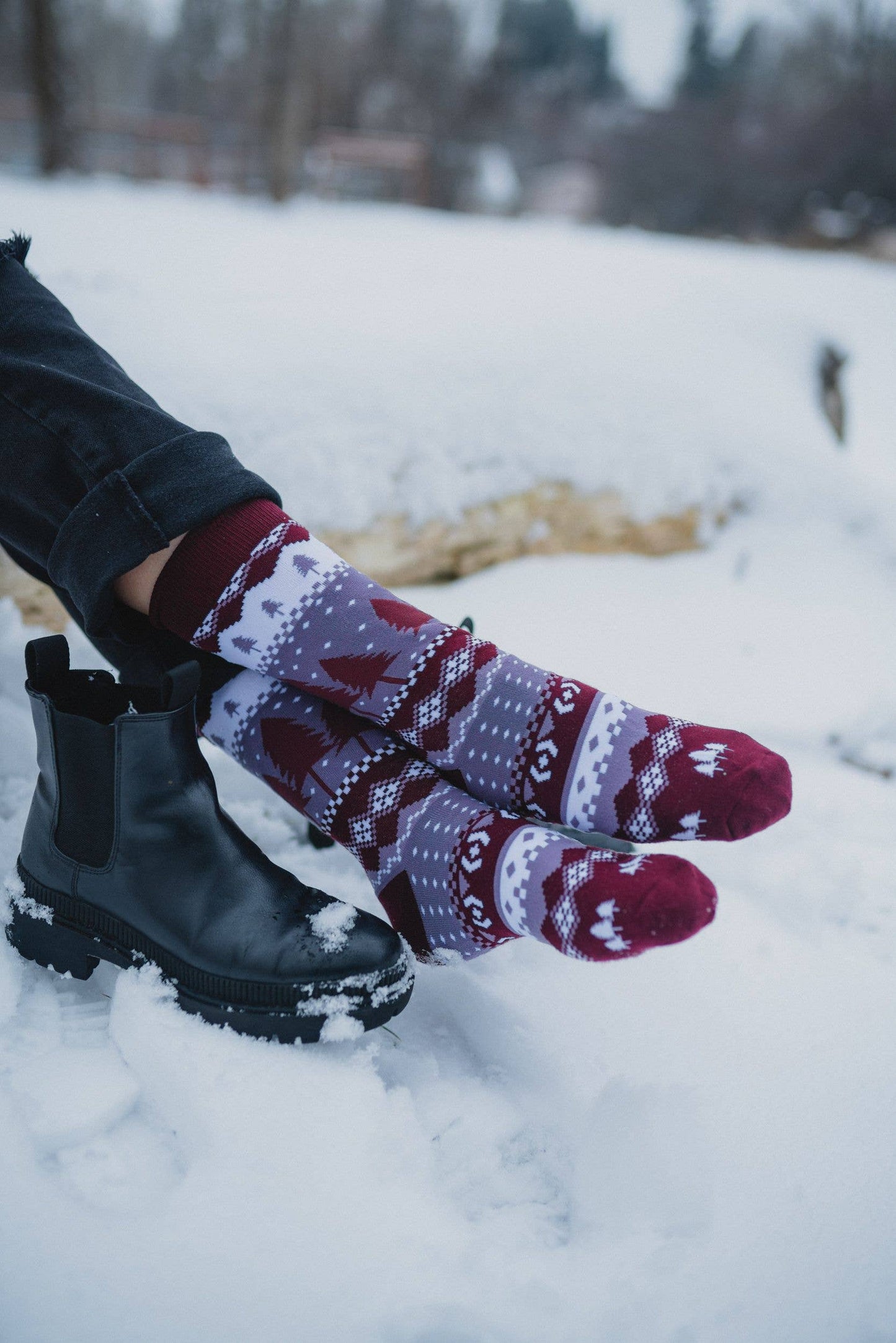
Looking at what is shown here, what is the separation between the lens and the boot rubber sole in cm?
54

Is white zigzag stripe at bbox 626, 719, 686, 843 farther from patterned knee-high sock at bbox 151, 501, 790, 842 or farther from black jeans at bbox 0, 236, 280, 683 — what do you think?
black jeans at bbox 0, 236, 280, 683

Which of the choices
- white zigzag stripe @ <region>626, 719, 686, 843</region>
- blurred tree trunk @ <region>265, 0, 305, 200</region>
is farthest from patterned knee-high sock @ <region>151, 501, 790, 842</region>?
blurred tree trunk @ <region>265, 0, 305, 200</region>

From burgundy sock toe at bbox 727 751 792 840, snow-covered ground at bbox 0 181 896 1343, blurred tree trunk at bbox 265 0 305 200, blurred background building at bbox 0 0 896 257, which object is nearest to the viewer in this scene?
snow-covered ground at bbox 0 181 896 1343

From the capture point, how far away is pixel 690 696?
3.53 feet

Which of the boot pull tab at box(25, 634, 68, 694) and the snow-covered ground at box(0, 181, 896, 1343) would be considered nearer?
the snow-covered ground at box(0, 181, 896, 1343)

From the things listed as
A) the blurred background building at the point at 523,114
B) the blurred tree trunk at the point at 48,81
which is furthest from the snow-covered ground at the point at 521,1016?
the blurred background building at the point at 523,114

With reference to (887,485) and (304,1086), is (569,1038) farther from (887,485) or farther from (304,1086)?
(887,485)

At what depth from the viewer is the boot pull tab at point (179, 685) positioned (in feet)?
1.82

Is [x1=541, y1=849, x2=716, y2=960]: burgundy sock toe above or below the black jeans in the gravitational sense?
below

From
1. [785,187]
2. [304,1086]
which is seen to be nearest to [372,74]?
[785,187]

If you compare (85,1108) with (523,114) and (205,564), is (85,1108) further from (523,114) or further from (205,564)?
(523,114)

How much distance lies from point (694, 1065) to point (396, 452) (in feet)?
2.69

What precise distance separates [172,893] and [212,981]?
A: 62 millimetres

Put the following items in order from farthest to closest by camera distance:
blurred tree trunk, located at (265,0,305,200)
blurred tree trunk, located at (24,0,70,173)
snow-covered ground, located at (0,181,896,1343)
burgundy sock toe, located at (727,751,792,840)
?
blurred tree trunk, located at (265,0,305,200) < blurred tree trunk, located at (24,0,70,173) < burgundy sock toe, located at (727,751,792,840) < snow-covered ground, located at (0,181,896,1343)
